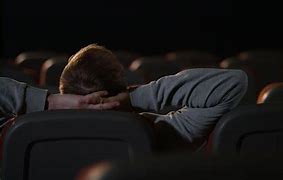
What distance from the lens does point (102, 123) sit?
65.4 inches

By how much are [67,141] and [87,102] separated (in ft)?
0.58

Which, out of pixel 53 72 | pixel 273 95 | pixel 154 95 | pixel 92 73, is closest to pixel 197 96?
pixel 154 95

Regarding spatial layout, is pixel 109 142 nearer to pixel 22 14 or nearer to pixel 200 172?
pixel 200 172

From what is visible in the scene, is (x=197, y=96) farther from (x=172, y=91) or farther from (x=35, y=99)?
(x=35, y=99)

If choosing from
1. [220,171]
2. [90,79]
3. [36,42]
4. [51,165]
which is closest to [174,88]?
[90,79]

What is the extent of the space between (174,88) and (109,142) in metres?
0.24

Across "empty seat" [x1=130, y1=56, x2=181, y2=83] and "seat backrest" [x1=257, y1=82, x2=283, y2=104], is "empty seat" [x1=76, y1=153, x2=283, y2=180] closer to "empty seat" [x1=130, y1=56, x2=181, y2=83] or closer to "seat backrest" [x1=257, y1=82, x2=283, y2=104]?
"seat backrest" [x1=257, y1=82, x2=283, y2=104]

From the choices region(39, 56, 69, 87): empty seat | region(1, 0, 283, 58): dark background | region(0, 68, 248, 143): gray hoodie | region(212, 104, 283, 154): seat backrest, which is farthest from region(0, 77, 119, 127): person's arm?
region(1, 0, 283, 58): dark background

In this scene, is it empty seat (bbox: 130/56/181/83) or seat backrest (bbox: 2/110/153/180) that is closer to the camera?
seat backrest (bbox: 2/110/153/180)

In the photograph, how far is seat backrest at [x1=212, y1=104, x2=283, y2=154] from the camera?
5.70 feet

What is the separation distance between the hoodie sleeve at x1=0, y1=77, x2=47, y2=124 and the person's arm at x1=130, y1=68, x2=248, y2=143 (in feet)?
1.11

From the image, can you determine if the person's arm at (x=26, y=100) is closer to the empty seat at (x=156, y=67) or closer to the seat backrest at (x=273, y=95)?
the seat backrest at (x=273, y=95)

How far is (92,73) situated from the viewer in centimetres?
190

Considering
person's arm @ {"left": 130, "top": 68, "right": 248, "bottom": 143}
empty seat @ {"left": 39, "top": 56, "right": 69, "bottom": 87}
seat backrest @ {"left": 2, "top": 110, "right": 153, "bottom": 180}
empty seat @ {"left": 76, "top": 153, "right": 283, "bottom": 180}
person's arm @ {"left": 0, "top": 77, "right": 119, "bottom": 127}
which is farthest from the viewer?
empty seat @ {"left": 39, "top": 56, "right": 69, "bottom": 87}
